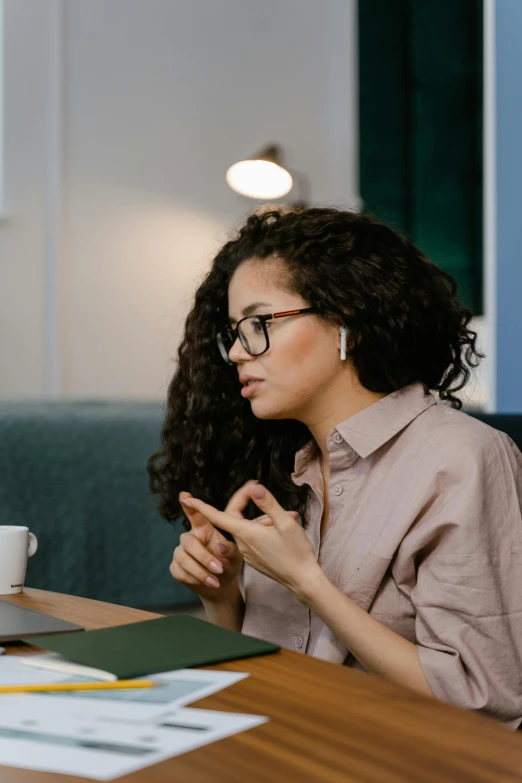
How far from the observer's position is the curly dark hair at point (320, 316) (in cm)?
117

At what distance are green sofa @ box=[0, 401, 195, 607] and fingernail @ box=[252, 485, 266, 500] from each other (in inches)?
44.1

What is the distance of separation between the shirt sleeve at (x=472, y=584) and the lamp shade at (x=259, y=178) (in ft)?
8.92

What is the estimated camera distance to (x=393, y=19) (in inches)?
148

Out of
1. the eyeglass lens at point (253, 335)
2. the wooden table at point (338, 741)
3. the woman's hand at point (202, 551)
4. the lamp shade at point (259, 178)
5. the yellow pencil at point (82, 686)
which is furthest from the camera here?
the lamp shade at point (259, 178)

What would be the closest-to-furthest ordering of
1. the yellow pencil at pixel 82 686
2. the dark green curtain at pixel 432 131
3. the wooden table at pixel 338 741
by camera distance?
the wooden table at pixel 338 741 < the yellow pencil at pixel 82 686 < the dark green curtain at pixel 432 131

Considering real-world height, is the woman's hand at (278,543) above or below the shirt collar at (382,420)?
below

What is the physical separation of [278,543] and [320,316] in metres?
0.36

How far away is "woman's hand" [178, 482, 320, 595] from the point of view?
881mm

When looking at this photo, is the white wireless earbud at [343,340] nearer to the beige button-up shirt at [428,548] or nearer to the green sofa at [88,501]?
the beige button-up shirt at [428,548]

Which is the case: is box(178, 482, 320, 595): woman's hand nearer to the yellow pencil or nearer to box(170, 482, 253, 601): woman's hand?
box(170, 482, 253, 601): woman's hand

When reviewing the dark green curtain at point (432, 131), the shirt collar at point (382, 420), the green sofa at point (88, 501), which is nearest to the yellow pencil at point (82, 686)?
the shirt collar at point (382, 420)

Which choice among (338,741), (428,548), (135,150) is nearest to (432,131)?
(135,150)

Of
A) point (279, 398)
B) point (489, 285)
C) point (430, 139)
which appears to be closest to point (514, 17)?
point (489, 285)

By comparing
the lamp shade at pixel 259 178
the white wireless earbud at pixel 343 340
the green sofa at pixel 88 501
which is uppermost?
the lamp shade at pixel 259 178
